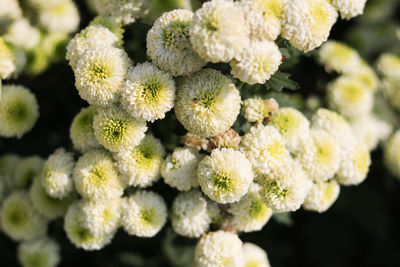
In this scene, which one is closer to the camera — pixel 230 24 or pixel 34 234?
pixel 230 24

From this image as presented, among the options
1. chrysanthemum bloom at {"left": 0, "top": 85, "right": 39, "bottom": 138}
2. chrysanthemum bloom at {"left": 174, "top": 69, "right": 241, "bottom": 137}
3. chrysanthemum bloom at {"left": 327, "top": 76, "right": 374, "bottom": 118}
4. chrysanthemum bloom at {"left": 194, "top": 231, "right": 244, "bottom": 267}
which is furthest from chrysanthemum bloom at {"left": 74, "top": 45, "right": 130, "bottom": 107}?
chrysanthemum bloom at {"left": 327, "top": 76, "right": 374, "bottom": 118}

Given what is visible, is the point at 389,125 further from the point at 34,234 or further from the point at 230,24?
the point at 34,234

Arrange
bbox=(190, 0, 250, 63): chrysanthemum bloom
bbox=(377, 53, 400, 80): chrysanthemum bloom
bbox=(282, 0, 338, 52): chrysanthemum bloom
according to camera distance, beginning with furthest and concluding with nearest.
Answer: bbox=(377, 53, 400, 80): chrysanthemum bloom
bbox=(282, 0, 338, 52): chrysanthemum bloom
bbox=(190, 0, 250, 63): chrysanthemum bloom

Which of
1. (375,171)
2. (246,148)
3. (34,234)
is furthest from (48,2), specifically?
(375,171)

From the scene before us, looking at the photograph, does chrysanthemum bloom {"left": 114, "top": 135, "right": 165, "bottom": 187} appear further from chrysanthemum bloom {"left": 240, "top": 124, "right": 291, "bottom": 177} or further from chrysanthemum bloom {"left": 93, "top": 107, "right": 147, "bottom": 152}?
chrysanthemum bloom {"left": 240, "top": 124, "right": 291, "bottom": 177}

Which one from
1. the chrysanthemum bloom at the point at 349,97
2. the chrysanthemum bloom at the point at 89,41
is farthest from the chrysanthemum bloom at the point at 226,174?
the chrysanthemum bloom at the point at 349,97

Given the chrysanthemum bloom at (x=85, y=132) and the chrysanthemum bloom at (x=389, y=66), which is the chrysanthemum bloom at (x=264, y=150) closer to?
the chrysanthemum bloom at (x=85, y=132)

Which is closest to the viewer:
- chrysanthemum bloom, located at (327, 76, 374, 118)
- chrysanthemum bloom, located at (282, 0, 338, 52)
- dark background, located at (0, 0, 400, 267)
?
chrysanthemum bloom, located at (282, 0, 338, 52)

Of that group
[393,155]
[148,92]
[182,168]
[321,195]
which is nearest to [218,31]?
[148,92]
